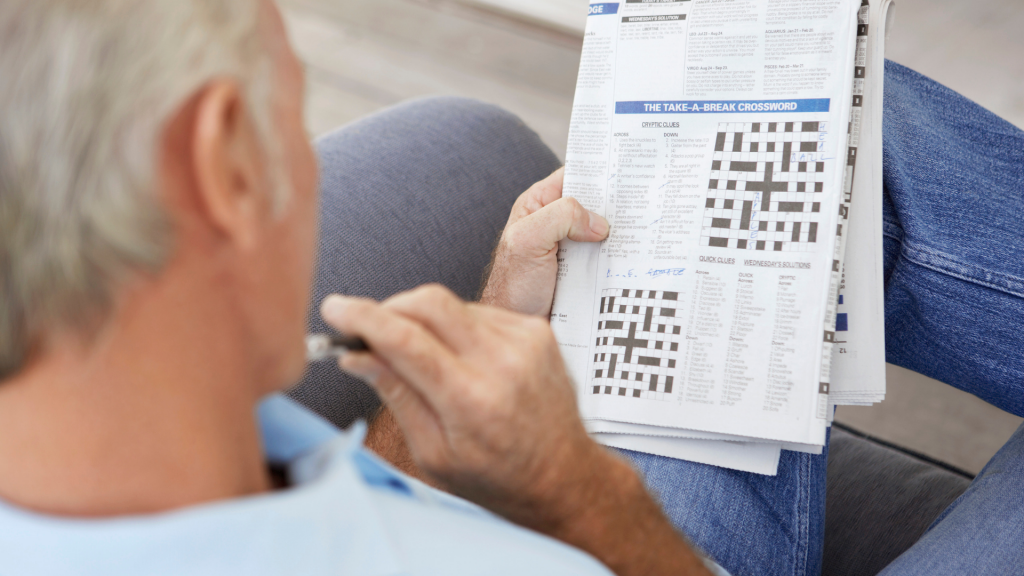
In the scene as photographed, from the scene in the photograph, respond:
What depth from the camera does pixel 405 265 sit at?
0.95m

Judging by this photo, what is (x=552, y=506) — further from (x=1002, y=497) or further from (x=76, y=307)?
(x=1002, y=497)

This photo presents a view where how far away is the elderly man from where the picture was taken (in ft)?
1.12

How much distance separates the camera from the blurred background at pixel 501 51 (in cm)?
202

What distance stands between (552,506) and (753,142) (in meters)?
0.48

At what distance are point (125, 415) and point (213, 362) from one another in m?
0.05

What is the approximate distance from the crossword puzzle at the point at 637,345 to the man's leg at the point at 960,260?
0.28m

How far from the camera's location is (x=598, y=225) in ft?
2.73

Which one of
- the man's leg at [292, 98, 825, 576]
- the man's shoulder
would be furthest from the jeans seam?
the man's shoulder

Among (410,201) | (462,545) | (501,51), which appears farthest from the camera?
(501,51)

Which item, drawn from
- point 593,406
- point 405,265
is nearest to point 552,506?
point 593,406

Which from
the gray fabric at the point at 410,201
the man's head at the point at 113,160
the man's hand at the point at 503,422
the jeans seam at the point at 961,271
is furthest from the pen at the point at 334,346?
the jeans seam at the point at 961,271

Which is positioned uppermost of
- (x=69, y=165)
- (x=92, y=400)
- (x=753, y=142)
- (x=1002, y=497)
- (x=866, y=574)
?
(x=753, y=142)

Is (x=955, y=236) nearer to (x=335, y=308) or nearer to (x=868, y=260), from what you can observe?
(x=868, y=260)

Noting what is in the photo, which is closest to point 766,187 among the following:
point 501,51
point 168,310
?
point 168,310
